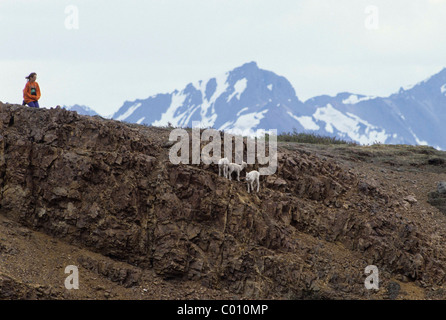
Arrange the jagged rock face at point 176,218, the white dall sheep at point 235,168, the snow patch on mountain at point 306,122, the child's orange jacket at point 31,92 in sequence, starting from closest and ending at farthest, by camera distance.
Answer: the jagged rock face at point 176,218 < the white dall sheep at point 235,168 < the child's orange jacket at point 31,92 < the snow patch on mountain at point 306,122

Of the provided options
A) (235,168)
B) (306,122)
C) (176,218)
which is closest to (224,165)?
(235,168)

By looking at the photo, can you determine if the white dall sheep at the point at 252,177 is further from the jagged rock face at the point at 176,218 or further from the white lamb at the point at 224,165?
the white lamb at the point at 224,165

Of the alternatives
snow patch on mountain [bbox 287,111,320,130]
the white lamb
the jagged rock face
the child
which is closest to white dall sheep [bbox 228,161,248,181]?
the white lamb

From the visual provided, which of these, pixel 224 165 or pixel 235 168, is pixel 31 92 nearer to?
pixel 224 165

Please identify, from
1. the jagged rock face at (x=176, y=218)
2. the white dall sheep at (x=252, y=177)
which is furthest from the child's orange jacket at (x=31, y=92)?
the white dall sheep at (x=252, y=177)

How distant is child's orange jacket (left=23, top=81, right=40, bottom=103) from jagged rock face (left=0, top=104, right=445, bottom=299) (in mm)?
720

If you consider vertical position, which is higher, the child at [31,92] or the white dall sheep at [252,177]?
the child at [31,92]

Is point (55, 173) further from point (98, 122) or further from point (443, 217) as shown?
point (443, 217)

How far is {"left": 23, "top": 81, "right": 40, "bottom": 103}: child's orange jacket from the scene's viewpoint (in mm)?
17703

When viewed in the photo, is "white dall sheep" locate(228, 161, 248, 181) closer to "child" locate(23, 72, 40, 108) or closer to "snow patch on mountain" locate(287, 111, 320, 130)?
"child" locate(23, 72, 40, 108)

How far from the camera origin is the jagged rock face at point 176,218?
617 inches

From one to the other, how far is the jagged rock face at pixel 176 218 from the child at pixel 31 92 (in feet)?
2.35

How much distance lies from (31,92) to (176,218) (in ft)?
18.0
